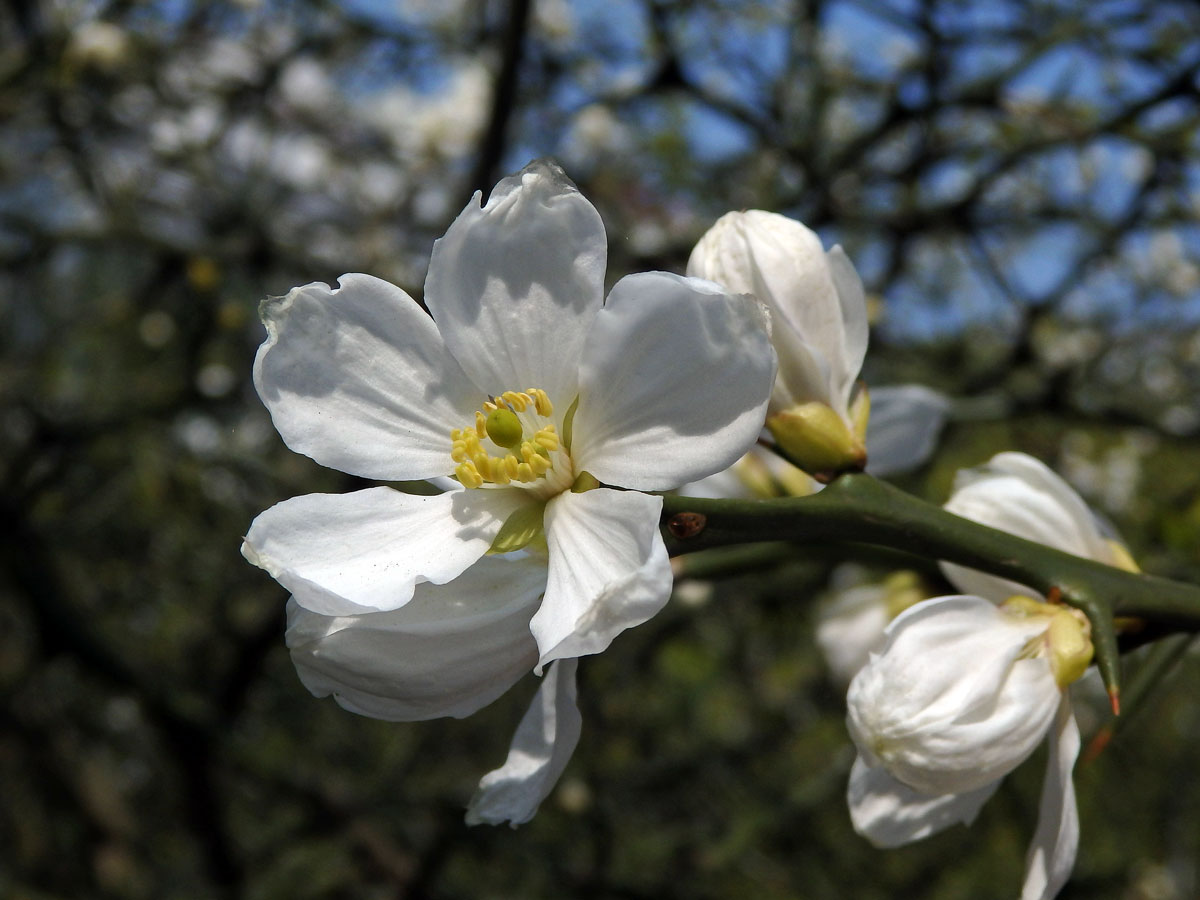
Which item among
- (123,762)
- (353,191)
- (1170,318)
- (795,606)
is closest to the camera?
(795,606)

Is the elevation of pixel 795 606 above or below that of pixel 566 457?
below

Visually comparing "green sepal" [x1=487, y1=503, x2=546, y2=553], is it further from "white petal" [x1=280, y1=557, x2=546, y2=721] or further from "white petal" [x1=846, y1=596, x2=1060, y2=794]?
"white petal" [x1=846, y1=596, x2=1060, y2=794]

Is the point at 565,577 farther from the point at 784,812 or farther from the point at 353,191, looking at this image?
the point at 353,191

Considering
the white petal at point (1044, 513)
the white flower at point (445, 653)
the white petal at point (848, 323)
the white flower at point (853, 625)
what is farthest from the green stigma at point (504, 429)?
the white flower at point (853, 625)

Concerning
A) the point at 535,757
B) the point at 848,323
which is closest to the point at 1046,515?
the point at 848,323

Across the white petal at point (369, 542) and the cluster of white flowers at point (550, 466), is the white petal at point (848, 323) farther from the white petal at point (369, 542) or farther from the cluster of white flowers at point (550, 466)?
the white petal at point (369, 542)

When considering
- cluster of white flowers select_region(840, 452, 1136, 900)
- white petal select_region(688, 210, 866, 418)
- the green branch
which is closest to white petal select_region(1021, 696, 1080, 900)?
A: cluster of white flowers select_region(840, 452, 1136, 900)

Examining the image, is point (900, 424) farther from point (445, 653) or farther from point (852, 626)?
point (445, 653)

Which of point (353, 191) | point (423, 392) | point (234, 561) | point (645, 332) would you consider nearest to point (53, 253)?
point (234, 561)
